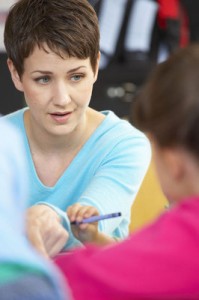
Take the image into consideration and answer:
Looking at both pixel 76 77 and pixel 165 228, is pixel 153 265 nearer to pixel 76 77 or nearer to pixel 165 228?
pixel 165 228

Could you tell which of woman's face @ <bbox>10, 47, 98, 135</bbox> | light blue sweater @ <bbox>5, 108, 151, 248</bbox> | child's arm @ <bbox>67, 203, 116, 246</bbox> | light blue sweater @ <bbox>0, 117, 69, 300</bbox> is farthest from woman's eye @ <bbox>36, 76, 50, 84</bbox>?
light blue sweater @ <bbox>0, 117, 69, 300</bbox>

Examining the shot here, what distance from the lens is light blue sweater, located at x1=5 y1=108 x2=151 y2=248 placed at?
1683 millimetres

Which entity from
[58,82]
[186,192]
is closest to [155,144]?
[186,192]

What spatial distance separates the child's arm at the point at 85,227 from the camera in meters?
1.41

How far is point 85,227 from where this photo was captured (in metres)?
1.43

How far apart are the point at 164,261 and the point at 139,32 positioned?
3.02 m

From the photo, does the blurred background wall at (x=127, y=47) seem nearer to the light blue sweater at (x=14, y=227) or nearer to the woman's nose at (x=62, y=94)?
the woman's nose at (x=62, y=94)

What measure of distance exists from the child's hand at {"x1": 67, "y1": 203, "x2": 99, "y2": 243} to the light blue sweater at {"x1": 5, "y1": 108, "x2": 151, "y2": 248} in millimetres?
184

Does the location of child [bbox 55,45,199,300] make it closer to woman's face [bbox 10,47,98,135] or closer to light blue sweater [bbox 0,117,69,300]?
light blue sweater [bbox 0,117,69,300]

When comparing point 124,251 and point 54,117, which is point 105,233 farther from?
point 124,251

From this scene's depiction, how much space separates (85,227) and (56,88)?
36cm

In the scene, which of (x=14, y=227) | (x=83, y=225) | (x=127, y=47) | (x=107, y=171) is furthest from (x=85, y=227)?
(x=127, y=47)

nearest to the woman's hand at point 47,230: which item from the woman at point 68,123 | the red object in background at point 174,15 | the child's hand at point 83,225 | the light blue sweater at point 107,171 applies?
the child's hand at point 83,225

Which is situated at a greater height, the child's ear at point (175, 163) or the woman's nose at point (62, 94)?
the child's ear at point (175, 163)
